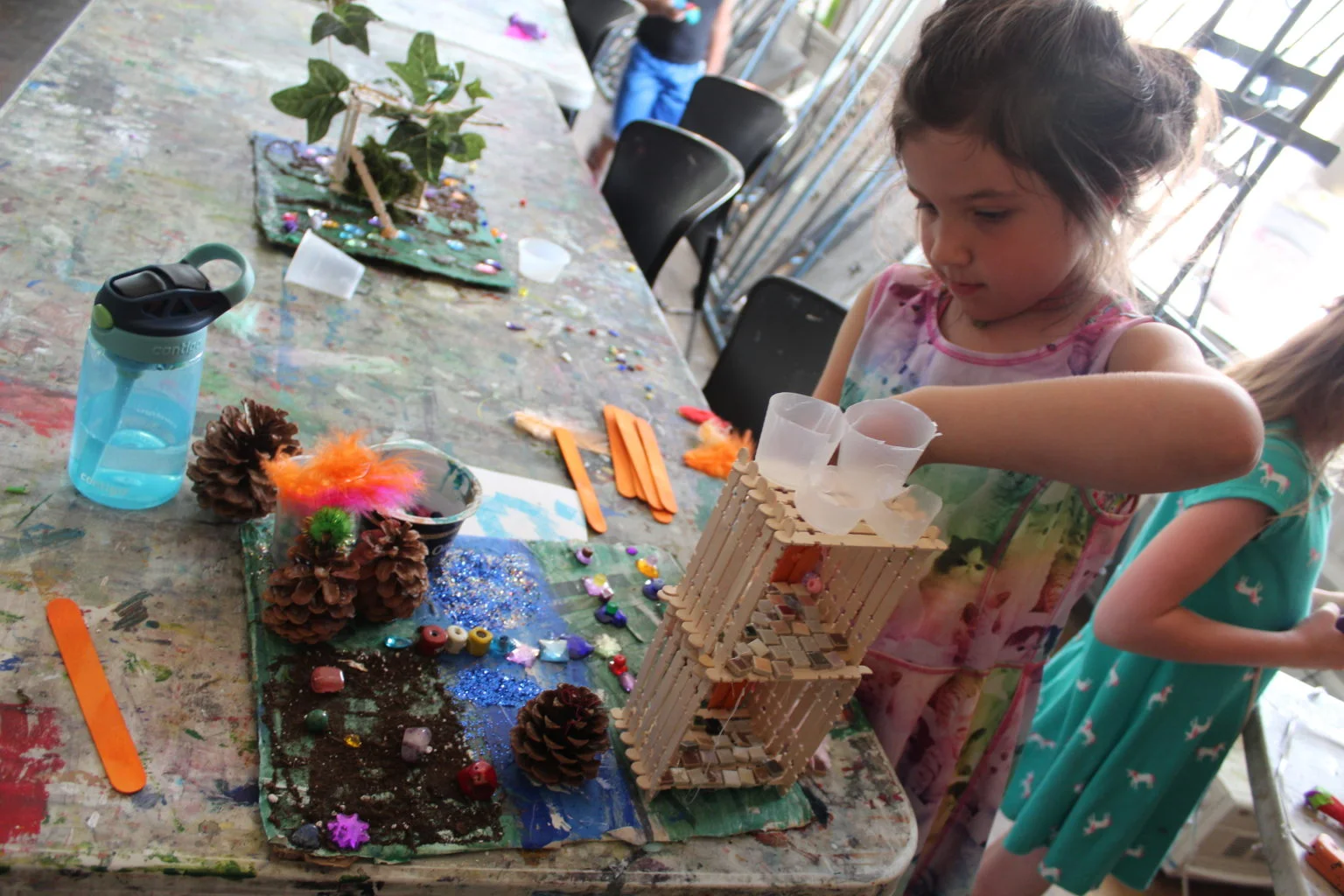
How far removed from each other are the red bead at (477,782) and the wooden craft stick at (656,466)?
21.8 inches

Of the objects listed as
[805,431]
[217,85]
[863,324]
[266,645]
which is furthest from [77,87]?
[805,431]

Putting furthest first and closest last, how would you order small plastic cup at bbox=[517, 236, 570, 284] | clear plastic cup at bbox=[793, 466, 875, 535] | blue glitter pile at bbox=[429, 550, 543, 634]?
small plastic cup at bbox=[517, 236, 570, 284] < blue glitter pile at bbox=[429, 550, 543, 634] < clear plastic cup at bbox=[793, 466, 875, 535]

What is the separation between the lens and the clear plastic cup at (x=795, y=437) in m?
0.77

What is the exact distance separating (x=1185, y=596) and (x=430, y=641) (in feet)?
3.40

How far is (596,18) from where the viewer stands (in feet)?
12.3

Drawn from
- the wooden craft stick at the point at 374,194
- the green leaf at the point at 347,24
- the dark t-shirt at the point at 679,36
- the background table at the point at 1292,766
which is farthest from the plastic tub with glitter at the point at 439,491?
the dark t-shirt at the point at 679,36

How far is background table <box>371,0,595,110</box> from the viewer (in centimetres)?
266

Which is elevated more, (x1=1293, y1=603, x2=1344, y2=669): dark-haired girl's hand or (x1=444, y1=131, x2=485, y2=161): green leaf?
(x1=444, y1=131, x2=485, y2=161): green leaf

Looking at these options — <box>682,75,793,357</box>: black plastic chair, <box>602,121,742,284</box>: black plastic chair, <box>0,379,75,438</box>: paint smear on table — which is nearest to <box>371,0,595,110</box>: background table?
<box>602,121,742,284</box>: black plastic chair

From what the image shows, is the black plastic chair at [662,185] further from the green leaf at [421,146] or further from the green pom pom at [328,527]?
the green pom pom at [328,527]

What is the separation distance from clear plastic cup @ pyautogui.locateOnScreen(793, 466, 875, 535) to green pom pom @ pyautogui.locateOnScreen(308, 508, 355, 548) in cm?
43

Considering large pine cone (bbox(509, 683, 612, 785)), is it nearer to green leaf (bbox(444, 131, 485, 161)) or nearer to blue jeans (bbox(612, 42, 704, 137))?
green leaf (bbox(444, 131, 485, 161))

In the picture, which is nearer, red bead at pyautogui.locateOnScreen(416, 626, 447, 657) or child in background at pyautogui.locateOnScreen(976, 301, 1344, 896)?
red bead at pyautogui.locateOnScreen(416, 626, 447, 657)

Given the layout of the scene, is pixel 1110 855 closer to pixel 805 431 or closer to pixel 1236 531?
pixel 1236 531
